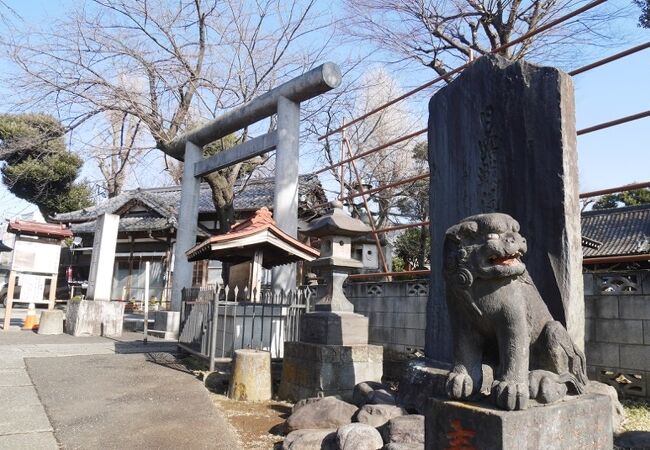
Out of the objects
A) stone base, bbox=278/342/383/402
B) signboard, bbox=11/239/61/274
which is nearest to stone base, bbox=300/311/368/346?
stone base, bbox=278/342/383/402

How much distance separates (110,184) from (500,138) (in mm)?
26517

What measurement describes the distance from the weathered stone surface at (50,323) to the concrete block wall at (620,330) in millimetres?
11537

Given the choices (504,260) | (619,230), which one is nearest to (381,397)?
(504,260)

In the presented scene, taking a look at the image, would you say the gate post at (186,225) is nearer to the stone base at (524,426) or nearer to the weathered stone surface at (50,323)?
the weathered stone surface at (50,323)

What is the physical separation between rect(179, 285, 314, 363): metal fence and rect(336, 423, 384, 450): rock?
3361 millimetres

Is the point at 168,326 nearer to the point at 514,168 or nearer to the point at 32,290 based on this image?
the point at 32,290

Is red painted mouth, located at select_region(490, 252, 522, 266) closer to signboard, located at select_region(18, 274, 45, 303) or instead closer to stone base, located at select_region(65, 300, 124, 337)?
stone base, located at select_region(65, 300, 124, 337)

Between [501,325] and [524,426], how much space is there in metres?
0.50

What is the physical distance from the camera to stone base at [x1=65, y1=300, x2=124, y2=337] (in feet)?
36.1

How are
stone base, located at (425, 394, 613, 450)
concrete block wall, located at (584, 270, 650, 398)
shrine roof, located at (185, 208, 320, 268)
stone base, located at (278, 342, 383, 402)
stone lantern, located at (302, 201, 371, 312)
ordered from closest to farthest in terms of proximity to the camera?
stone base, located at (425, 394, 613, 450) → concrete block wall, located at (584, 270, 650, 398) → stone base, located at (278, 342, 383, 402) → stone lantern, located at (302, 201, 371, 312) → shrine roof, located at (185, 208, 320, 268)

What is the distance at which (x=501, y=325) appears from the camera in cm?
240

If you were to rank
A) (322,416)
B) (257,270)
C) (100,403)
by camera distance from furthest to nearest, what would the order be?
1. (257,270)
2. (100,403)
3. (322,416)

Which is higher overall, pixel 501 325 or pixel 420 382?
pixel 501 325

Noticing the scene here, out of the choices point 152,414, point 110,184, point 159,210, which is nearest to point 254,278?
point 152,414
